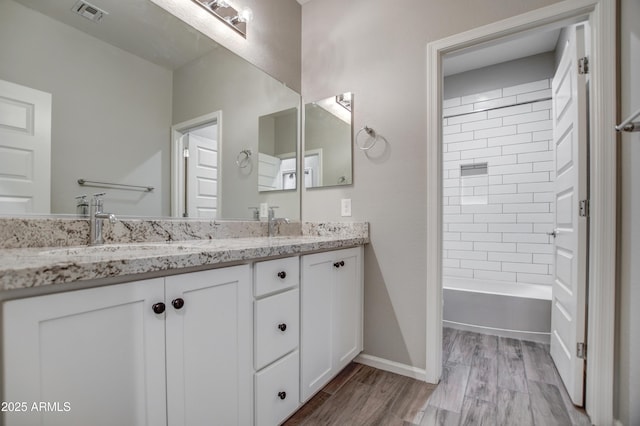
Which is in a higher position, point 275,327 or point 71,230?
point 71,230

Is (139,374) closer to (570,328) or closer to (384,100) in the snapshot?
(384,100)

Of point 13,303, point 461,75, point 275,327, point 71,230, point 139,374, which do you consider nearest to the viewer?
point 13,303

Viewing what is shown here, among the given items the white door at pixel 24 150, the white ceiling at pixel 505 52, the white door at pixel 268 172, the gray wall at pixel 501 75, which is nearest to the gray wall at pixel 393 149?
the white door at pixel 268 172

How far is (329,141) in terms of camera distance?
2.12m

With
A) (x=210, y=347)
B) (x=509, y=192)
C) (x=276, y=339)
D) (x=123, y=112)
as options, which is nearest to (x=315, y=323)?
(x=276, y=339)

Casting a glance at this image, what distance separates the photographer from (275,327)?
1226mm

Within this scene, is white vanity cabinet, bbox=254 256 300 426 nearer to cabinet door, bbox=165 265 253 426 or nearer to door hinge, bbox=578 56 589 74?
cabinet door, bbox=165 265 253 426

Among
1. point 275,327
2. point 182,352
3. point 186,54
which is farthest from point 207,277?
point 186,54

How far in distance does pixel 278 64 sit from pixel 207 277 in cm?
171

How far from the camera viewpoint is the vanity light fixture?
163cm

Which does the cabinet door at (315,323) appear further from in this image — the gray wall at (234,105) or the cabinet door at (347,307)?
the gray wall at (234,105)

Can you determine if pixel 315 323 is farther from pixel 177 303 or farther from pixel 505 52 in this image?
pixel 505 52

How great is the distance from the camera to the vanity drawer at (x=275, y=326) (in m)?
1.15

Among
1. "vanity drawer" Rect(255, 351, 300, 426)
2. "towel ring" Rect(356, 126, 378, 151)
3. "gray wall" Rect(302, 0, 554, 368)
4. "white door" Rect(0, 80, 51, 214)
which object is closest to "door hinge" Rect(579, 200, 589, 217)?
"gray wall" Rect(302, 0, 554, 368)
